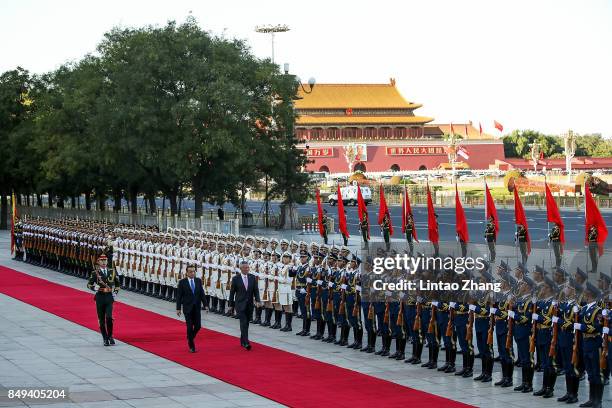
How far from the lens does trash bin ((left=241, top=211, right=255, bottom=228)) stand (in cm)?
5266

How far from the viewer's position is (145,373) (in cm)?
1503

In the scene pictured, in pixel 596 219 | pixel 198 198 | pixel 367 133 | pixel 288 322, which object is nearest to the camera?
pixel 288 322

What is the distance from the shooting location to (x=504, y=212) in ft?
203

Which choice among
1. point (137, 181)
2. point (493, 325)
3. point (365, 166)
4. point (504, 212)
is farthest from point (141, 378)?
point (365, 166)

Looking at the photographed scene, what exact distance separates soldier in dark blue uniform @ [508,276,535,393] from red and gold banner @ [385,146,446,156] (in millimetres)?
102079

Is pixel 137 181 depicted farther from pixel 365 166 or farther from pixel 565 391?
pixel 365 166

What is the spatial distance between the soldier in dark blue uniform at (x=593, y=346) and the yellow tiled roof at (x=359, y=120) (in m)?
99.0

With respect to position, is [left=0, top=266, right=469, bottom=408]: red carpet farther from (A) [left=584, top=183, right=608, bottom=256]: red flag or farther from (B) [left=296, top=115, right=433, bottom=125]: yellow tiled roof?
(B) [left=296, top=115, right=433, bottom=125]: yellow tiled roof

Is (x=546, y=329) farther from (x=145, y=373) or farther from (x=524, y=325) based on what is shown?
(x=145, y=373)

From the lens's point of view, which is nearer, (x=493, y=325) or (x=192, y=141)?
(x=493, y=325)

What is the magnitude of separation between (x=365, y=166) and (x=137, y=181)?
241 ft

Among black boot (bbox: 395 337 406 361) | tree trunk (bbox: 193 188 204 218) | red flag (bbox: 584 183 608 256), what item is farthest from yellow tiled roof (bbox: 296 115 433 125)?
black boot (bbox: 395 337 406 361)

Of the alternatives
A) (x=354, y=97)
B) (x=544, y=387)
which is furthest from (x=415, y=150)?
(x=544, y=387)

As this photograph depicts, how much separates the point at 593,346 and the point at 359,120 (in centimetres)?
10279
